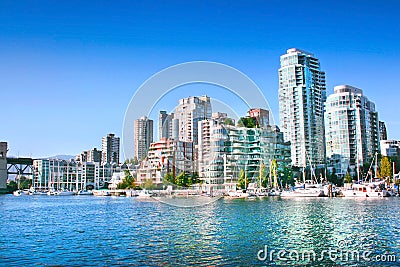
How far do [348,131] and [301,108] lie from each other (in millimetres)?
16201

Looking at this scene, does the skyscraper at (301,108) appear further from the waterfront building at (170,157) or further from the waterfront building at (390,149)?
the waterfront building at (170,157)

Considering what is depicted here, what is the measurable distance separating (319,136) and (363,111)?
1584 cm

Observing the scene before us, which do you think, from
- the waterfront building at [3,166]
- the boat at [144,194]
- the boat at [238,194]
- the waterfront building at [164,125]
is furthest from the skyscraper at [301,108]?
the waterfront building at [3,166]

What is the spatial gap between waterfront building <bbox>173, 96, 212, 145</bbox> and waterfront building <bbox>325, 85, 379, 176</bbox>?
261 ft

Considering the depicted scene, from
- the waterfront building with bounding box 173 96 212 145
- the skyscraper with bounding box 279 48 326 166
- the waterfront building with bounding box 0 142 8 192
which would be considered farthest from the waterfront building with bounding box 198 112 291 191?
the waterfront building with bounding box 0 142 8 192

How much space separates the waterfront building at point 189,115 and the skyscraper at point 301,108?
80.9 meters

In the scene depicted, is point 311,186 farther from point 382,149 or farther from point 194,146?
point 382,149

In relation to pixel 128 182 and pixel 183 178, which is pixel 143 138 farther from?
pixel 128 182

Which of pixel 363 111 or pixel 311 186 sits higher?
pixel 363 111

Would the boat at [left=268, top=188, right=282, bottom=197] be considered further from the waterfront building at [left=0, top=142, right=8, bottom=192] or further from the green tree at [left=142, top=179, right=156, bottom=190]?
the waterfront building at [left=0, top=142, right=8, bottom=192]

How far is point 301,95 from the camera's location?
434 feet

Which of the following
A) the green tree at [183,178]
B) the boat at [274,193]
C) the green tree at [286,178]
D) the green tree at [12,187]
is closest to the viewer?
the green tree at [183,178]

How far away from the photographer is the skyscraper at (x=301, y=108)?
131 metres

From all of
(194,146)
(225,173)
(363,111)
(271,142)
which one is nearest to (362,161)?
(363,111)
